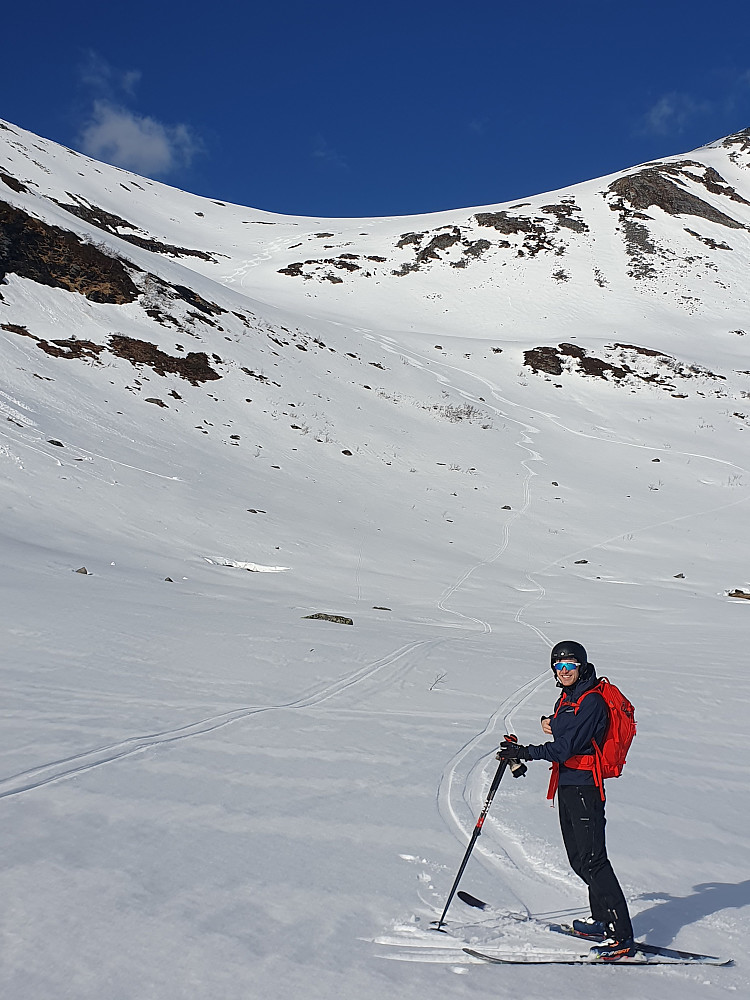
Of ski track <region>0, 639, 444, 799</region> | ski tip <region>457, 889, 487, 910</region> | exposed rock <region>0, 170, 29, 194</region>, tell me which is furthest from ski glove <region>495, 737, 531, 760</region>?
exposed rock <region>0, 170, 29, 194</region>

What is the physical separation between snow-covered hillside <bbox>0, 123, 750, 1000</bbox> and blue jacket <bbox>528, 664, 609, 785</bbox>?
0.81 meters

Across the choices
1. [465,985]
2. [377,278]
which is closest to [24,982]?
[465,985]

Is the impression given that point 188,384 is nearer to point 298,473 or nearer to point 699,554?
point 298,473

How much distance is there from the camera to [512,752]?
3.40 meters

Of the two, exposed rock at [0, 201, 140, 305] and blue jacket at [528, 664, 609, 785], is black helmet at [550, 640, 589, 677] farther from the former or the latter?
exposed rock at [0, 201, 140, 305]

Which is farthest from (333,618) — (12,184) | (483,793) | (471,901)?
(12,184)

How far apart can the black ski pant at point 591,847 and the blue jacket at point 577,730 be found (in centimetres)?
9

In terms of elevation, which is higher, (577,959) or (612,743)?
(612,743)

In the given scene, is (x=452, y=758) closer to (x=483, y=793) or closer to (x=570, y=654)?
(x=483, y=793)

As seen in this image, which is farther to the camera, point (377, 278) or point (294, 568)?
point (377, 278)

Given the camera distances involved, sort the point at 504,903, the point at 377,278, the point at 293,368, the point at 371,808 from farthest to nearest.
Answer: the point at 377,278
the point at 293,368
the point at 371,808
the point at 504,903

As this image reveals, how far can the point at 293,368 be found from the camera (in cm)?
2602

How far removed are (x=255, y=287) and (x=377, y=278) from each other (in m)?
11.0

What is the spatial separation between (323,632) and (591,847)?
5288mm
